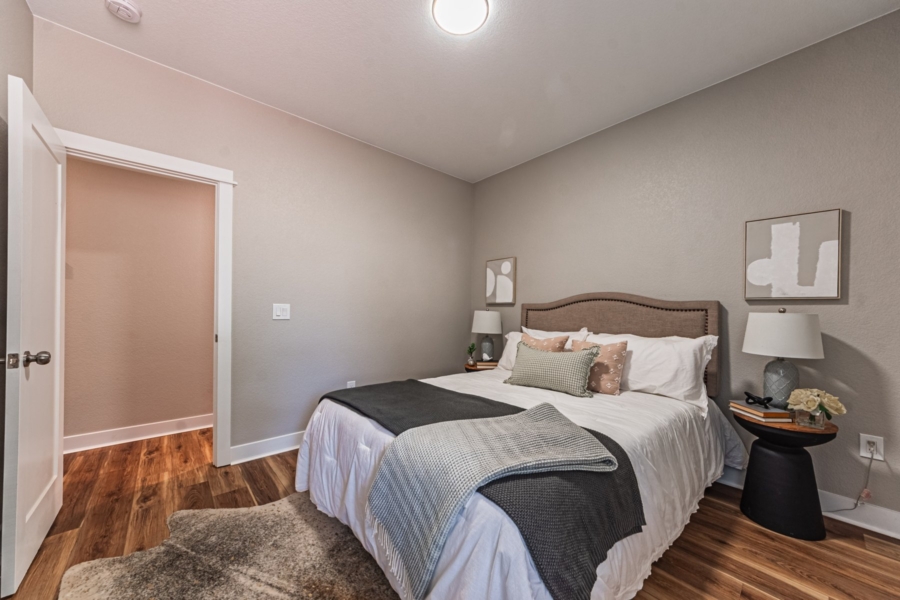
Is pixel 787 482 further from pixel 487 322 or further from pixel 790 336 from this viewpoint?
pixel 487 322

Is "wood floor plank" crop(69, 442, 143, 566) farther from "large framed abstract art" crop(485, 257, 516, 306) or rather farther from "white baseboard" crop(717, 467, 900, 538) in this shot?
"white baseboard" crop(717, 467, 900, 538)

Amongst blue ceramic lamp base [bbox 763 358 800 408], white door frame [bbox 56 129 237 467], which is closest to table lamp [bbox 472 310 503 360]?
blue ceramic lamp base [bbox 763 358 800 408]

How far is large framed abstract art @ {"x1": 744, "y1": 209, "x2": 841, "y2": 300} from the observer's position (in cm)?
200

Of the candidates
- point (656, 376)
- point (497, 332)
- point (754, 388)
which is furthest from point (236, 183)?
point (754, 388)

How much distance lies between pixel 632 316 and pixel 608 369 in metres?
0.64

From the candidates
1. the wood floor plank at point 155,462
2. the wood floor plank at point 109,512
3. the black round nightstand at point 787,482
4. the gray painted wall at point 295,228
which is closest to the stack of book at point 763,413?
the black round nightstand at point 787,482

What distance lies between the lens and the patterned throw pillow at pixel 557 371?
229 cm

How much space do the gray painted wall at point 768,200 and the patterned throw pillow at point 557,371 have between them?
0.91m

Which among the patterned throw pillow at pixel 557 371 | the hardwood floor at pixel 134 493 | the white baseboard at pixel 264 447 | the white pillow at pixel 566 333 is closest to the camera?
the hardwood floor at pixel 134 493

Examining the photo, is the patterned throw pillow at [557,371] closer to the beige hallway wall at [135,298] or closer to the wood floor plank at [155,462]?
the wood floor plank at [155,462]

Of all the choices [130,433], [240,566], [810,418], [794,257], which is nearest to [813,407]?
[810,418]

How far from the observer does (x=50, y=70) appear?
199cm

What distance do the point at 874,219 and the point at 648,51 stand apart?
5.02ft

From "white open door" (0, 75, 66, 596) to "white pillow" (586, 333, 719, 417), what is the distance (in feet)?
10.1
